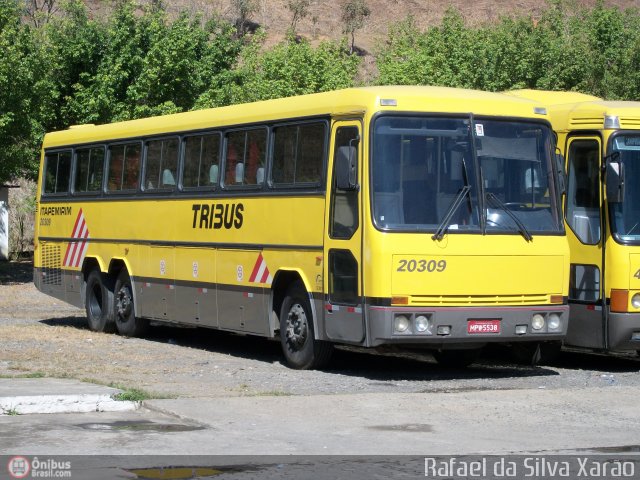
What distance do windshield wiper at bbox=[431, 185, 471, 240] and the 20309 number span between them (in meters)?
0.27

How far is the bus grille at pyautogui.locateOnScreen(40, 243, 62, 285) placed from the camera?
74.6ft

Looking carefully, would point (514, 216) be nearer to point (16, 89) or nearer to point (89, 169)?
point (89, 169)

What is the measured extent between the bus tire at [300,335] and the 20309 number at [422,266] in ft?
5.27

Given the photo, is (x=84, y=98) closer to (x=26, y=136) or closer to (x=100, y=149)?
(x=26, y=136)

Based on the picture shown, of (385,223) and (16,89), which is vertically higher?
(16,89)

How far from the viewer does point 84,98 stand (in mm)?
38094

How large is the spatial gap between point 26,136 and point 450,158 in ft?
71.0

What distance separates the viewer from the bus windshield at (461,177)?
14.1 meters

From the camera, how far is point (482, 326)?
46.8 ft

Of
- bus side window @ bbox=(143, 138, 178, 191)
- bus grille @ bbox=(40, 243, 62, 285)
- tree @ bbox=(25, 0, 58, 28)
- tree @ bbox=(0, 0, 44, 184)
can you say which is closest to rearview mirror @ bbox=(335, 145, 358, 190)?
bus side window @ bbox=(143, 138, 178, 191)

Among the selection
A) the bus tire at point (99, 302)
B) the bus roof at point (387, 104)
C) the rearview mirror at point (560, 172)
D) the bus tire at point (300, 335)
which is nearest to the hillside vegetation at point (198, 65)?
the bus tire at point (99, 302)

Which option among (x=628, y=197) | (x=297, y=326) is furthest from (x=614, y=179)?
(x=297, y=326)

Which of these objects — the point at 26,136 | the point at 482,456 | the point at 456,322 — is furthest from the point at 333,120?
the point at 26,136

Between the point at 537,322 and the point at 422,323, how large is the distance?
147 centimetres
